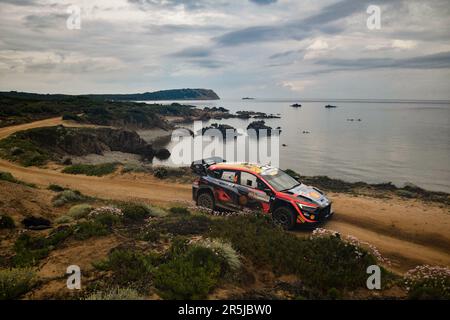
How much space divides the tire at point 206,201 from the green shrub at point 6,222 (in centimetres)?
694

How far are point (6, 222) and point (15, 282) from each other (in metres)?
A: 4.77

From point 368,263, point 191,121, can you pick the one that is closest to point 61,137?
point 368,263

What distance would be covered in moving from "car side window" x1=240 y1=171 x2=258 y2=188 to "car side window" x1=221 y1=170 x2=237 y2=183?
0.33m

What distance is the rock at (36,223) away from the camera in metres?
10.9

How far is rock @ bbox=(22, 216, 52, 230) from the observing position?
1085 cm

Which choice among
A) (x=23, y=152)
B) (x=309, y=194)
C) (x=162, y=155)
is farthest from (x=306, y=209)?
(x=162, y=155)

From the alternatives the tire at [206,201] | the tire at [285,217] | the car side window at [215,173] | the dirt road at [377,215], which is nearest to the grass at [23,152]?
the dirt road at [377,215]

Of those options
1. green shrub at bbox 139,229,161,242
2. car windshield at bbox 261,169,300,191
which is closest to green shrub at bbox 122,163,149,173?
car windshield at bbox 261,169,300,191

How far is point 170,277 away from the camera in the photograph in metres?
6.66

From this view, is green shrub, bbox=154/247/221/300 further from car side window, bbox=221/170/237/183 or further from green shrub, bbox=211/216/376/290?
car side window, bbox=221/170/237/183

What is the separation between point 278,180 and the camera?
1305cm
